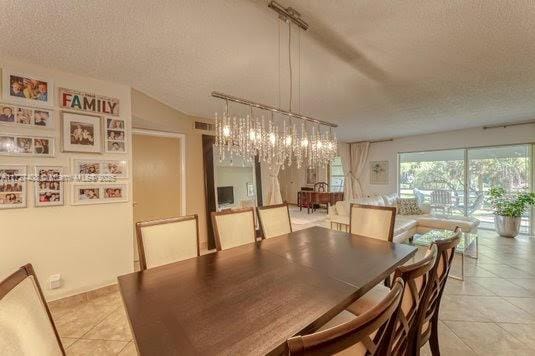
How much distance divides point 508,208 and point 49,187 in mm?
7276

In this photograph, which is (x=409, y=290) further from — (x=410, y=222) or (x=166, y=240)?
(x=410, y=222)

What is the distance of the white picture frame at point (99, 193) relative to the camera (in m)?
2.49

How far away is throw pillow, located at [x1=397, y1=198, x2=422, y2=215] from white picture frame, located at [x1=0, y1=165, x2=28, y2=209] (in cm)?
589

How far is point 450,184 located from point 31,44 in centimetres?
761

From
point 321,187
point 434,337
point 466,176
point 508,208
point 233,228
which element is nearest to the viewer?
point 434,337

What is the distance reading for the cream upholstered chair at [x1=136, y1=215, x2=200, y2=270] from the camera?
1738 millimetres

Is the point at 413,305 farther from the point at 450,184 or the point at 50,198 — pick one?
the point at 450,184

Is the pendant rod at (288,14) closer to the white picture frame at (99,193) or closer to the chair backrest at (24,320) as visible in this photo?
the chair backrest at (24,320)

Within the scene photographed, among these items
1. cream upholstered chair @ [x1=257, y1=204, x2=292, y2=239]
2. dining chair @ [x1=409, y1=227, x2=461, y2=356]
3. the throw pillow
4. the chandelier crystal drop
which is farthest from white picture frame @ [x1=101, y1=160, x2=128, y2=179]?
the throw pillow

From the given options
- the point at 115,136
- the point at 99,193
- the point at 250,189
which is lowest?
the point at 250,189

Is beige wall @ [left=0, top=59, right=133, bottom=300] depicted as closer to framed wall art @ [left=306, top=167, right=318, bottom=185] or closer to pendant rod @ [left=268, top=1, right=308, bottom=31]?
pendant rod @ [left=268, top=1, right=308, bottom=31]

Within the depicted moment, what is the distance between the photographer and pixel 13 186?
7.09 ft

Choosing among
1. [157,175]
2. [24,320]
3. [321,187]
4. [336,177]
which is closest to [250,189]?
[157,175]

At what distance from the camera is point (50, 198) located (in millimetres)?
2338
